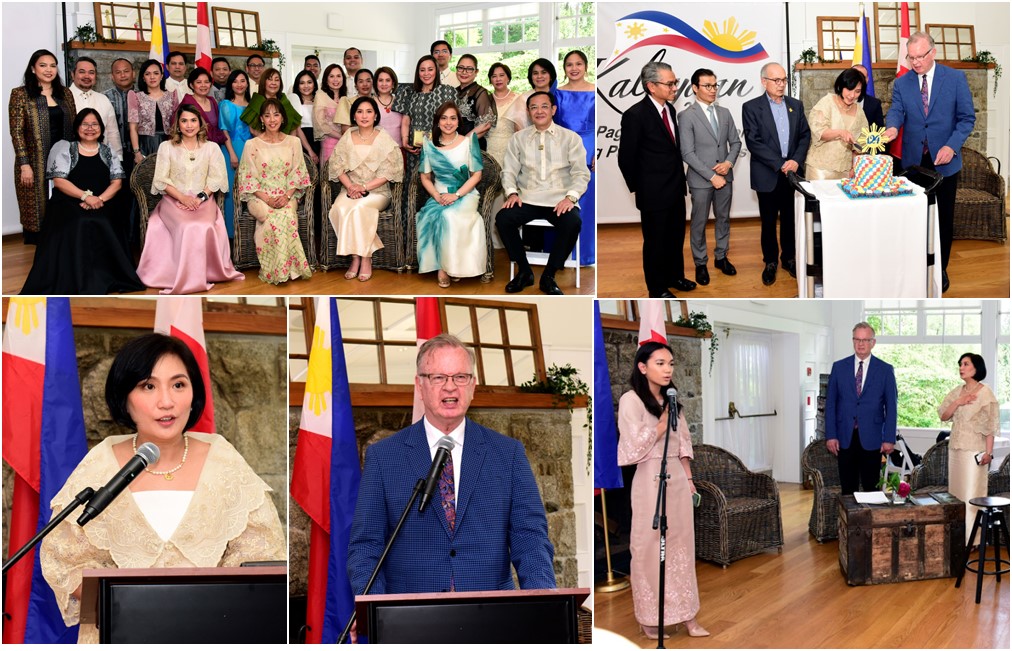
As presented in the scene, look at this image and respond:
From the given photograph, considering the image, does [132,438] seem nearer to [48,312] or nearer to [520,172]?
[48,312]

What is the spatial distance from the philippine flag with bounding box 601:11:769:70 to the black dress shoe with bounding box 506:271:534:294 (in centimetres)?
315

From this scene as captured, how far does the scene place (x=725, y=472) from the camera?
5863 mm

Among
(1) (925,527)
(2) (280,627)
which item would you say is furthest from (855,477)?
(2) (280,627)

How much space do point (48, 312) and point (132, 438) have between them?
1.14 metres

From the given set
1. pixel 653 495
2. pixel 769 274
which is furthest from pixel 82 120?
pixel 769 274

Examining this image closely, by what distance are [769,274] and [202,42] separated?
12.9 feet

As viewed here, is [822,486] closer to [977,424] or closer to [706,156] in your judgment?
[977,424]

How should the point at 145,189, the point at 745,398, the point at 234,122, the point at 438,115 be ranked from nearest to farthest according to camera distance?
the point at 145,189 < the point at 438,115 < the point at 234,122 < the point at 745,398

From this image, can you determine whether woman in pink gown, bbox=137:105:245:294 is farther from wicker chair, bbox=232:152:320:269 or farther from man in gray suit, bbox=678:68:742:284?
man in gray suit, bbox=678:68:742:284

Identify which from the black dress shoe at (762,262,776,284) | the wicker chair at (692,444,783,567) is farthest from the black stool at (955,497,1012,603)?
the black dress shoe at (762,262,776,284)

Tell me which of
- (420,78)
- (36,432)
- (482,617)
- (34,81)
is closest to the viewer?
(482,617)

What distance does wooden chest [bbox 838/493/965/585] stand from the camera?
200 inches

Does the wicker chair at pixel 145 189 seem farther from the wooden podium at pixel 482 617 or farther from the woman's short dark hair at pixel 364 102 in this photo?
the wooden podium at pixel 482 617

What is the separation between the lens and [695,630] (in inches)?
172
